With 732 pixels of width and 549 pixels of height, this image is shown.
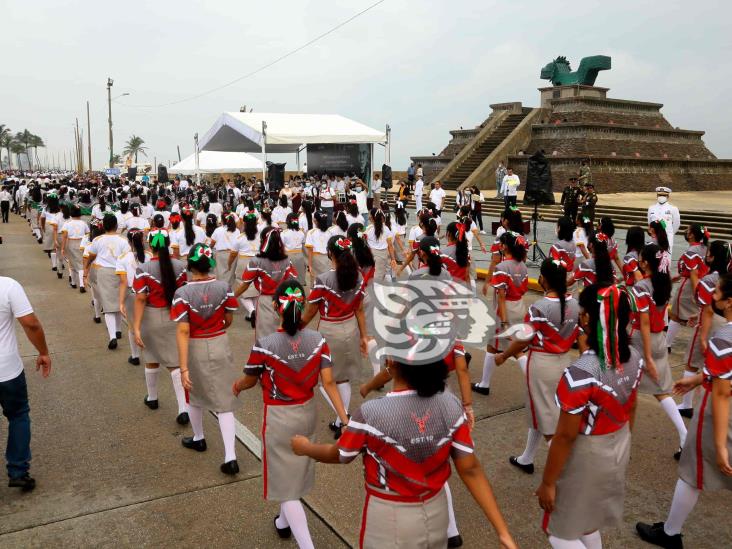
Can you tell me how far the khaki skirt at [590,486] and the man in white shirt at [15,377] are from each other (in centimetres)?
385

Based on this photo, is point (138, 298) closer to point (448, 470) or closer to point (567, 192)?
point (448, 470)

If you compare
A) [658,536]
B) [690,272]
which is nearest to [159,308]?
[658,536]

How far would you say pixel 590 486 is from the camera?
3057 millimetres

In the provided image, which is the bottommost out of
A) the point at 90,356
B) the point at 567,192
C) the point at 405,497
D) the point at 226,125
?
the point at 90,356

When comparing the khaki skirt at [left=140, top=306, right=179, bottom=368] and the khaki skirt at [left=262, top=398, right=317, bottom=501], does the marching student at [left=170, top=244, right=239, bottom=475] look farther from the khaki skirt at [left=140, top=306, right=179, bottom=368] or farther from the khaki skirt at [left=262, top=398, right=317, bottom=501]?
the khaki skirt at [left=262, top=398, right=317, bottom=501]

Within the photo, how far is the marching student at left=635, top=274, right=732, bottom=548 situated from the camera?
11.2 ft

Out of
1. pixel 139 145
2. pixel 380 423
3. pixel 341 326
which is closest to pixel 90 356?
pixel 341 326

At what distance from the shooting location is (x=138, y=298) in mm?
5605

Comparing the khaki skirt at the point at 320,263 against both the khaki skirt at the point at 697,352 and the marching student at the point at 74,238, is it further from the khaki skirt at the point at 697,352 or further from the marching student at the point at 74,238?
the khaki skirt at the point at 697,352

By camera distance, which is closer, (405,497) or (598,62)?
(405,497)

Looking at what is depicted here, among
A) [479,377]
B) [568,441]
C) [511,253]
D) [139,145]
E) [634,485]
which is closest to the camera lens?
[568,441]

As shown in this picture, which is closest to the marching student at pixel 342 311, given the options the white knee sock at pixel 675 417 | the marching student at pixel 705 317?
the white knee sock at pixel 675 417

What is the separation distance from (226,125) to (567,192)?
1604cm

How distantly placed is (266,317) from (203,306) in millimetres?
2075
